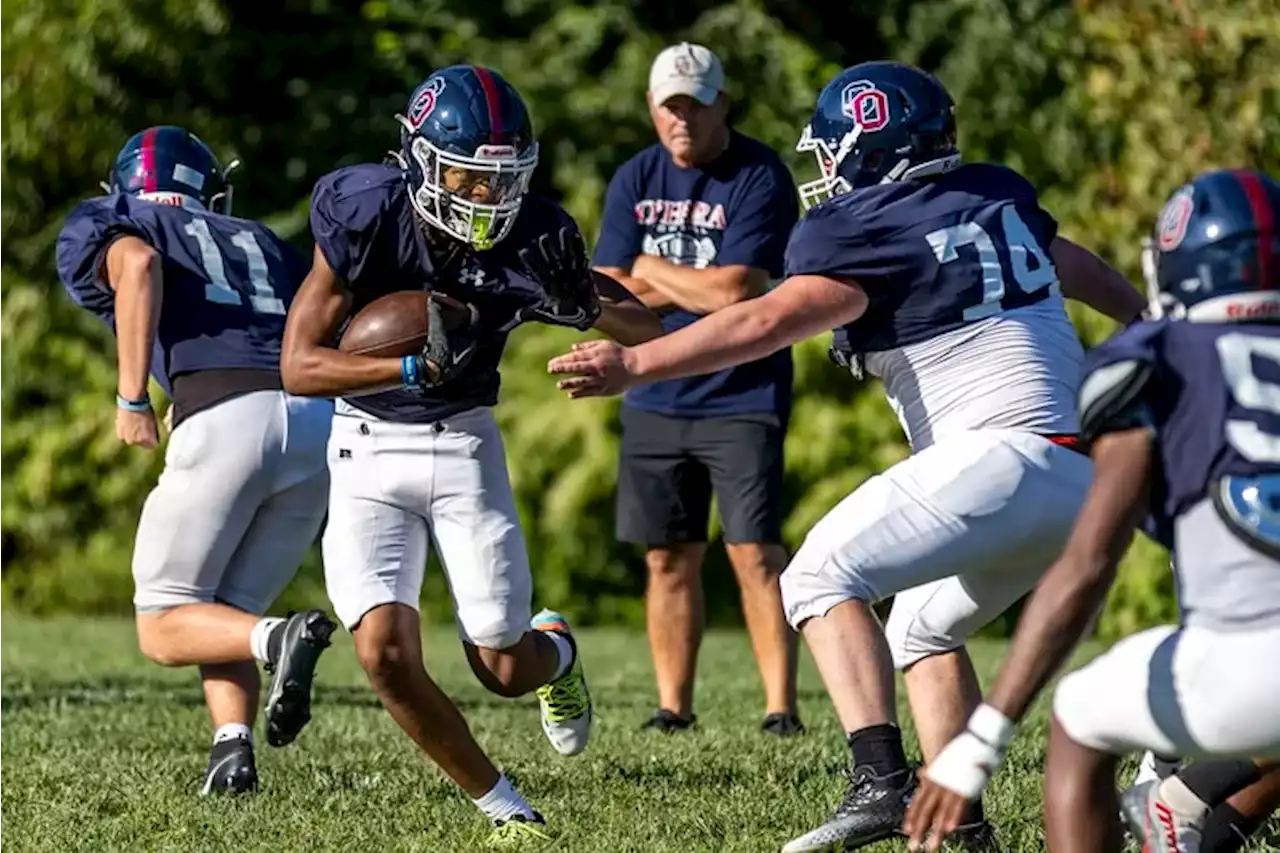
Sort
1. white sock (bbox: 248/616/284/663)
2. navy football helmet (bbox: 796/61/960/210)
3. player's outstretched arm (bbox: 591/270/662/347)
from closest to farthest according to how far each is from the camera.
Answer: navy football helmet (bbox: 796/61/960/210) → player's outstretched arm (bbox: 591/270/662/347) → white sock (bbox: 248/616/284/663)

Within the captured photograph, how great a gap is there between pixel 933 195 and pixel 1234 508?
1.40m

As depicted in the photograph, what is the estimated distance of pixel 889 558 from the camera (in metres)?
4.45

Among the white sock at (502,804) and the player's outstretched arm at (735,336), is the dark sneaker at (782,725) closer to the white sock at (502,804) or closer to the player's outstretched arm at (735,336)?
the white sock at (502,804)

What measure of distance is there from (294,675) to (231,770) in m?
0.53

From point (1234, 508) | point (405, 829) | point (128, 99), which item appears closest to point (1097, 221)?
point (128, 99)

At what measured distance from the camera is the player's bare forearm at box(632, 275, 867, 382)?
454cm

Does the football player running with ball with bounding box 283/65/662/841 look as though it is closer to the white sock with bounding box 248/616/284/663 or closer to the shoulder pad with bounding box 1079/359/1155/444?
the white sock with bounding box 248/616/284/663

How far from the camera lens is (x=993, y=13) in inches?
593

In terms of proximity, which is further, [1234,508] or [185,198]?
[185,198]

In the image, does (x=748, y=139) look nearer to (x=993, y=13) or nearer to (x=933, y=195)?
(x=933, y=195)

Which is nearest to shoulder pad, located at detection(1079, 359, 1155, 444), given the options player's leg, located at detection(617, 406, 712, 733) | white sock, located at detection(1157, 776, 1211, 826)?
white sock, located at detection(1157, 776, 1211, 826)

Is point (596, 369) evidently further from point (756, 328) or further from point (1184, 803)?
point (1184, 803)

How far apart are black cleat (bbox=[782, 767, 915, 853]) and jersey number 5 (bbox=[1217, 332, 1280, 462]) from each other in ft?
4.34

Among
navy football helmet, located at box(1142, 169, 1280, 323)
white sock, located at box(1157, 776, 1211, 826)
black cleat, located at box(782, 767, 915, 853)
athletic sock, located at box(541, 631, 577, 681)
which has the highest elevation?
navy football helmet, located at box(1142, 169, 1280, 323)
